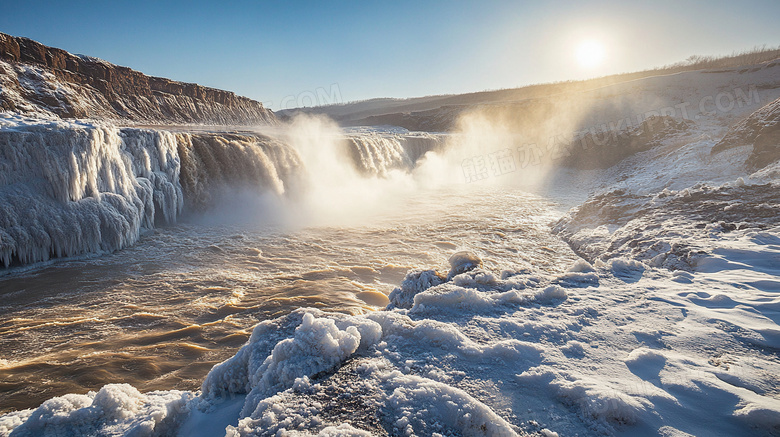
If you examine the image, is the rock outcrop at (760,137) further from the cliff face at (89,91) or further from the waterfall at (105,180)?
the cliff face at (89,91)

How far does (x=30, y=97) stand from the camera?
584 inches

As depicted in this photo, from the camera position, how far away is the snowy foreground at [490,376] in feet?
4.86

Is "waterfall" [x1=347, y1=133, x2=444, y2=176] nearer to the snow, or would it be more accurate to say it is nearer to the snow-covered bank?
the snow

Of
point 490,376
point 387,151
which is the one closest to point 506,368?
point 490,376

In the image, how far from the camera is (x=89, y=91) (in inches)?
742

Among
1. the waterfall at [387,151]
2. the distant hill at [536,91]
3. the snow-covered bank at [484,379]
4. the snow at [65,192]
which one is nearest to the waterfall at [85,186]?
the snow at [65,192]

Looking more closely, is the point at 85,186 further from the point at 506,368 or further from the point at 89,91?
the point at 89,91

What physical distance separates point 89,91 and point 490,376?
25638 mm

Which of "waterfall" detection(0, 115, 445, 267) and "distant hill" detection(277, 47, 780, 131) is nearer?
"waterfall" detection(0, 115, 445, 267)

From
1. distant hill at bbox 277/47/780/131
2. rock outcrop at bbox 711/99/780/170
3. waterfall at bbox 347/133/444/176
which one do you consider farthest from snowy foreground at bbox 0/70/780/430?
distant hill at bbox 277/47/780/131

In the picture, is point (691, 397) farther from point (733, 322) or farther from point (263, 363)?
point (263, 363)

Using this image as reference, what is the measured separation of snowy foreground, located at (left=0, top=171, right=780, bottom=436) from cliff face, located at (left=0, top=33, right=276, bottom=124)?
1808cm

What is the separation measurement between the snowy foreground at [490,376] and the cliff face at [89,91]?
18.1 meters

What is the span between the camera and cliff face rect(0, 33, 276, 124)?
14711 mm
